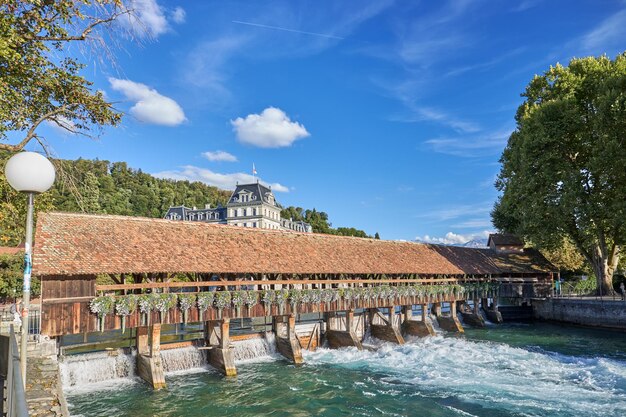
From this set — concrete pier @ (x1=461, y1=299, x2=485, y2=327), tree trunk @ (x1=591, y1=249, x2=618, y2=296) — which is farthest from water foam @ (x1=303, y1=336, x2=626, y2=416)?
tree trunk @ (x1=591, y1=249, x2=618, y2=296)

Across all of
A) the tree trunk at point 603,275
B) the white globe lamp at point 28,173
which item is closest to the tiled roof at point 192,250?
the white globe lamp at point 28,173

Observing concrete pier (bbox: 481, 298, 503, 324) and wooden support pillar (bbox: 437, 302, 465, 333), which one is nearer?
wooden support pillar (bbox: 437, 302, 465, 333)

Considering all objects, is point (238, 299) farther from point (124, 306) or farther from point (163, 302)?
point (124, 306)

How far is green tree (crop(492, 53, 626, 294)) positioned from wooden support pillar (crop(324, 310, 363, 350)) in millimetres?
15378

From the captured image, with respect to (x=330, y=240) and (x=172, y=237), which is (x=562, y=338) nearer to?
(x=330, y=240)

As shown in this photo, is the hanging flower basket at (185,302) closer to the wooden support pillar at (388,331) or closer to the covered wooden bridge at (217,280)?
the covered wooden bridge at (217,280)

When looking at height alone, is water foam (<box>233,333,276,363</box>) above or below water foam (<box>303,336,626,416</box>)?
above

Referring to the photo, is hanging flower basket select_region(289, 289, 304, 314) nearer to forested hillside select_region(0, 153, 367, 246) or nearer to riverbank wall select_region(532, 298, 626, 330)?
riverbank wall select_region(532, 298, 626, 330)

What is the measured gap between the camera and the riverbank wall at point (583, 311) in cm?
2633

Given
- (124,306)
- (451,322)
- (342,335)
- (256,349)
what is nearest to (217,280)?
(256,349)

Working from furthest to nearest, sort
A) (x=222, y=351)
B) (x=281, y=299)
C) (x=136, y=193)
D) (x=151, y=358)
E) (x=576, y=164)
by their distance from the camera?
(x=136, y=193) → (x=576, y=164) → (x=281, y=299) → (x=222, y=351) → (x=151, y=358)

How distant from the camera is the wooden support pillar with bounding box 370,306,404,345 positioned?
2297cm

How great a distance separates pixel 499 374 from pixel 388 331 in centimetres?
737

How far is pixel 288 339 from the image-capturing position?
19.5 m
